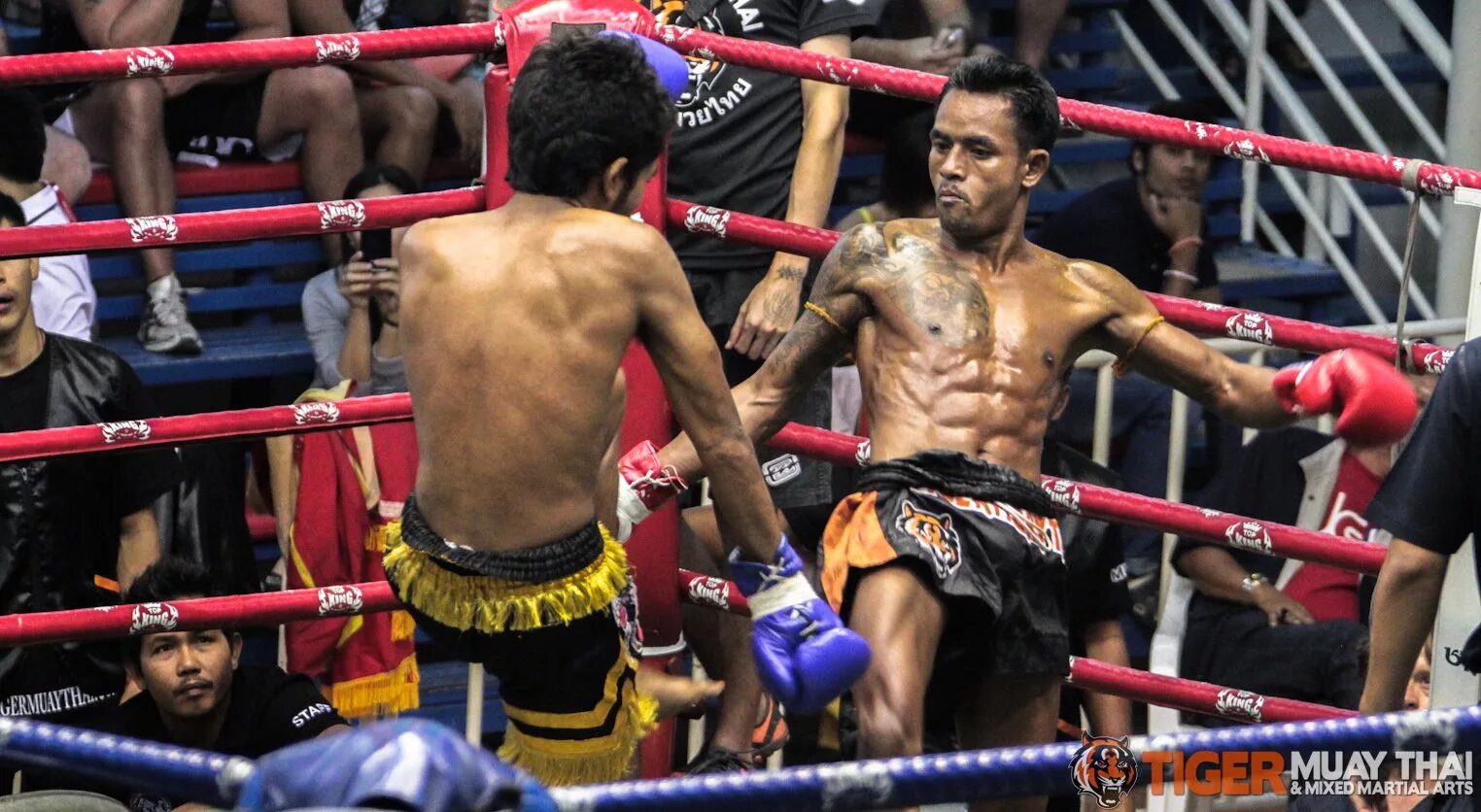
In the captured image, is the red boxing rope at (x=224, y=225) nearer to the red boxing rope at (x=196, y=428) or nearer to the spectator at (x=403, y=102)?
the red boxing rope at (x=196, y=428)

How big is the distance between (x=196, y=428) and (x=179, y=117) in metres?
2.17

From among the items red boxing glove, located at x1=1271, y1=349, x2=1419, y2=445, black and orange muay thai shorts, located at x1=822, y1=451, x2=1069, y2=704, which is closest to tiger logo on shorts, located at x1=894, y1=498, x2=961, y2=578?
black and orange muay thai shorts, located at x1=822, y1=451, x2=1069, y2=704

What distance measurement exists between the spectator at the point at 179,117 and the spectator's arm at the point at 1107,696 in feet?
7.59

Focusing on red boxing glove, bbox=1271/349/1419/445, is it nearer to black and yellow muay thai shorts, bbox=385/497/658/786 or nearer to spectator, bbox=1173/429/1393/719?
black and yellow muay thai shorts, bbox=385/497/658/786

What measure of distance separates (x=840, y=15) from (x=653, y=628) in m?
1.33

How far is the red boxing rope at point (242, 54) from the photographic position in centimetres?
319

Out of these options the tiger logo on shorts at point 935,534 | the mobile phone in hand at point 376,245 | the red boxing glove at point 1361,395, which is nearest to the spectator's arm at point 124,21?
the mobile phone in hand at point 376,245

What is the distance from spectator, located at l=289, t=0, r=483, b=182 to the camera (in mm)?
5320

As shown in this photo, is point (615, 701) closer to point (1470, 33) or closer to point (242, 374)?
point (242, 374)

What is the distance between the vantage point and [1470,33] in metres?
6.10

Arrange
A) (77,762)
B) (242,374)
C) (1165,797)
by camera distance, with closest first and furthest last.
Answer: (77,762) < (1165,797) < (242,374)

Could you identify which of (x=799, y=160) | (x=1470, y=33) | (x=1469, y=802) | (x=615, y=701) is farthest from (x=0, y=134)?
(x=1470, y=33)

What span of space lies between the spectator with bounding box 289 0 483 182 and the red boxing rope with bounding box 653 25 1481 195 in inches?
80.5

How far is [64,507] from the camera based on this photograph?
383 centimetres
